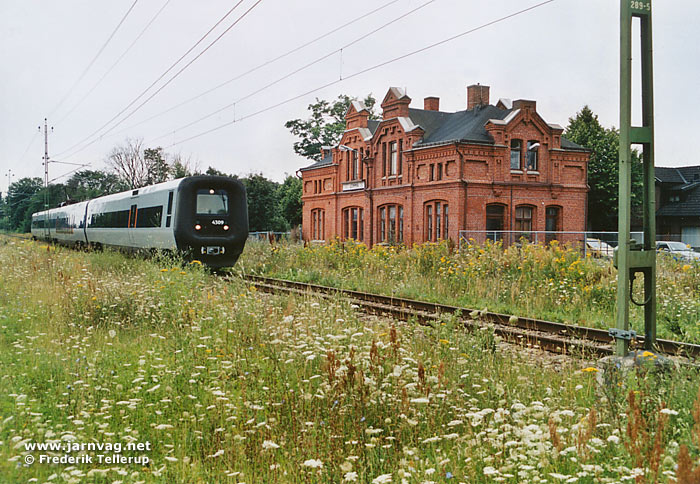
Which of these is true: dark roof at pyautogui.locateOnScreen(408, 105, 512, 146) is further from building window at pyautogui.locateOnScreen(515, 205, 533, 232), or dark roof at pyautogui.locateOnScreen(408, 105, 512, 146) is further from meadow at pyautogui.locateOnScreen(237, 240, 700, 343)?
meadow at pyautogui.locateOnScreen(237, 240, 700, 343)

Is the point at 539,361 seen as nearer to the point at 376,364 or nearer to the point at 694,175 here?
the point at 376,364

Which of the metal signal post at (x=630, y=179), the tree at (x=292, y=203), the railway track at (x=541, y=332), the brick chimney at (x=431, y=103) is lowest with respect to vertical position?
the railway track at (x=541, y=332)

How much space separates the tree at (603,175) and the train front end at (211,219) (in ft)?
130

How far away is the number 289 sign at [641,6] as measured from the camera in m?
5.82

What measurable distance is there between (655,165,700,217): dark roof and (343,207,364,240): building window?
94.0 ft

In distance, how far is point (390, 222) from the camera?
39.2 meters

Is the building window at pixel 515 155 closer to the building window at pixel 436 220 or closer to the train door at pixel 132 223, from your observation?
the building window at pixel 436 220

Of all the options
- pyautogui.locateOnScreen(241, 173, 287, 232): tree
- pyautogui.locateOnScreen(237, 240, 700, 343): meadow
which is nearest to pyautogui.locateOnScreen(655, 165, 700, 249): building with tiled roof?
pyautogui.locateOnScreen(241, 173, 287, 232): tree

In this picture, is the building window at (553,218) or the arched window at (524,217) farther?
the building window at (553,218)

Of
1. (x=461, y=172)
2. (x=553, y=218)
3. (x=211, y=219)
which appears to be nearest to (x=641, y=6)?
(x=211, y=219)

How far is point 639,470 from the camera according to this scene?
3.27m

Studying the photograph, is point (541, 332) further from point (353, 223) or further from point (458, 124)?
point (353, 223)

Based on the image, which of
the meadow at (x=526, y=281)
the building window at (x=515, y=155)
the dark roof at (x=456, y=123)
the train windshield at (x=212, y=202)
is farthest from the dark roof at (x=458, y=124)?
the train windshield at (x=212, y=202)

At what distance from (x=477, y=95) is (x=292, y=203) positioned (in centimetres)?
2327
